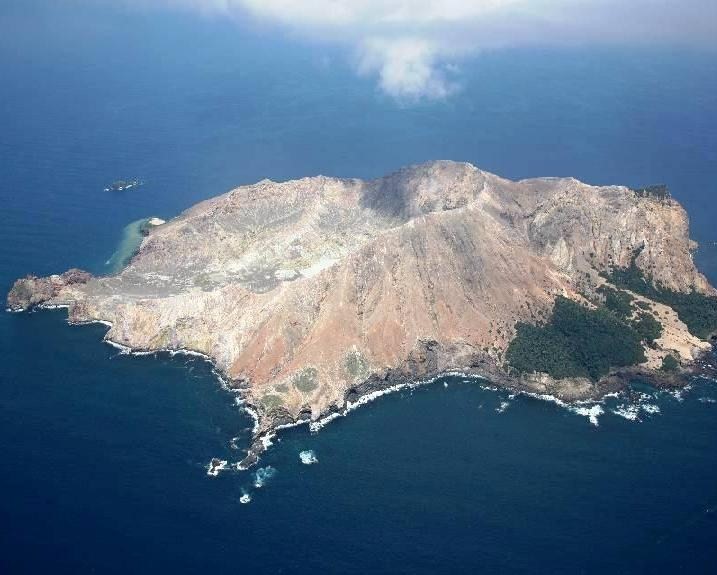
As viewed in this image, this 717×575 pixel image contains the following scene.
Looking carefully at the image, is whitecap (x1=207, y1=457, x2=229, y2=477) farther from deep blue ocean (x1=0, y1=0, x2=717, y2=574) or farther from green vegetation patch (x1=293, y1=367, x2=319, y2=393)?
green vegetation patch (x1=293, y1=367, x2=319, y2=393)

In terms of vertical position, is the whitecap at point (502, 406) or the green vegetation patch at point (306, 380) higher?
the green vegetation patch at point (306, 380)

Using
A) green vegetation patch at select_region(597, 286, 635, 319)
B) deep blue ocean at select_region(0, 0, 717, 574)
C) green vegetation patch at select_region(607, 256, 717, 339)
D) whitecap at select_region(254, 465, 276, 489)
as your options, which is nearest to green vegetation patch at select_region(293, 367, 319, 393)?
deep blue ocean at select_region(0, 0, 717, 574)

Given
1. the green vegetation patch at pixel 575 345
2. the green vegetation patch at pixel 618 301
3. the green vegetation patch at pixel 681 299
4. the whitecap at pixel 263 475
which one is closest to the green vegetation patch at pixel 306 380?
the whitecap at pixel 263 475

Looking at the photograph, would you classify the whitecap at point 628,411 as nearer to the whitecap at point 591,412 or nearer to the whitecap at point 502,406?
the whitecap at point 591,412

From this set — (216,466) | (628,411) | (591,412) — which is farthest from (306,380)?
(628,411)

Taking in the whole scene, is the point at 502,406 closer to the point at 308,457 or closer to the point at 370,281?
the point at 370,281
